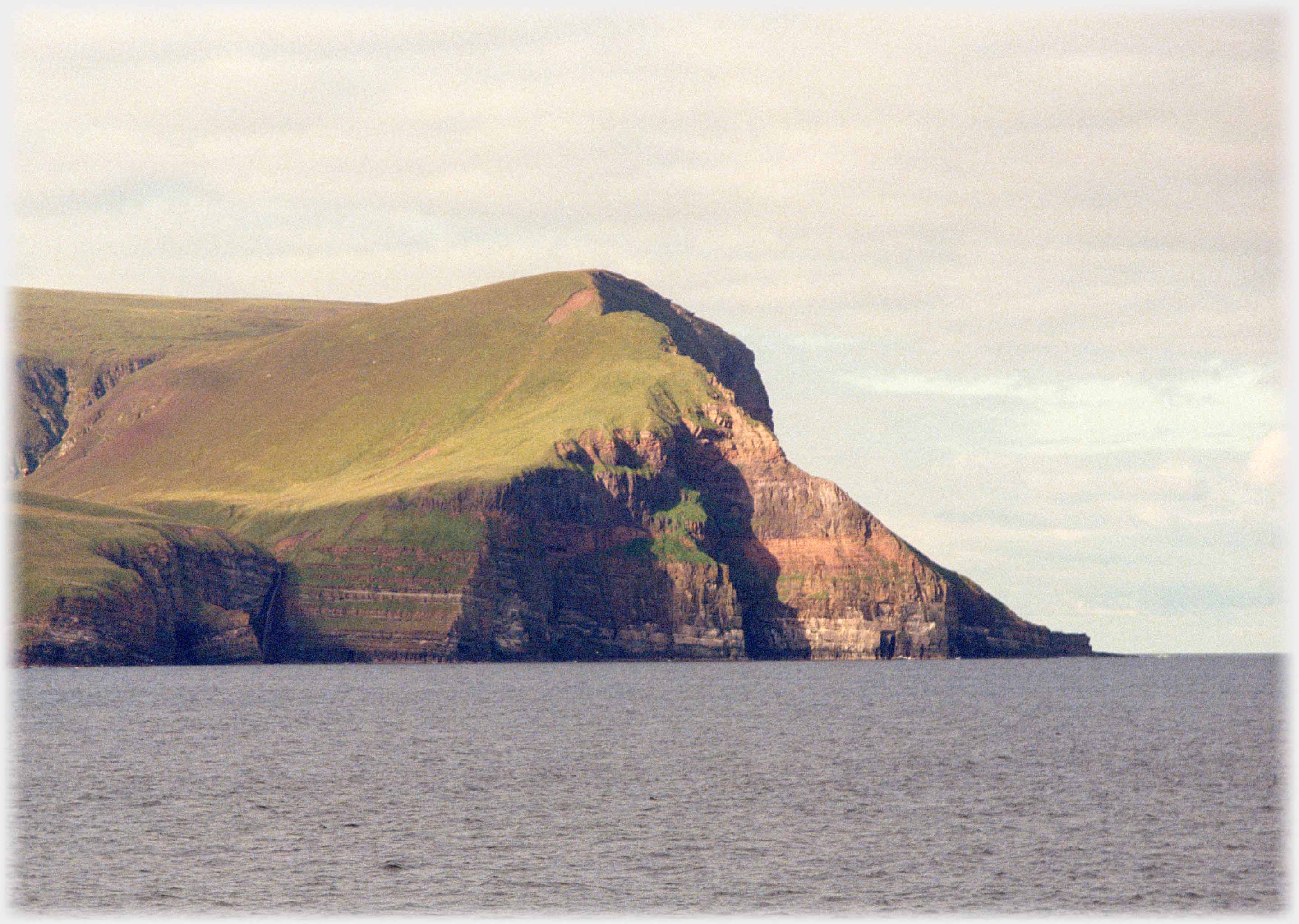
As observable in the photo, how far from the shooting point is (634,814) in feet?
295

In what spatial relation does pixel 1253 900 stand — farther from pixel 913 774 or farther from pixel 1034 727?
pixel 1034 727

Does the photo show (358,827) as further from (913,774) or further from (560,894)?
(913,774)

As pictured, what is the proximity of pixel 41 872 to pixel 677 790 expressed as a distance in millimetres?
39488

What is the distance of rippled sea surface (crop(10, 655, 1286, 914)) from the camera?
2712 inches

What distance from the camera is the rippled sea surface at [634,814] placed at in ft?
226

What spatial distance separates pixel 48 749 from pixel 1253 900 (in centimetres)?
8612

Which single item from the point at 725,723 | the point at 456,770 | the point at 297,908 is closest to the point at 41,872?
the point at 297,908

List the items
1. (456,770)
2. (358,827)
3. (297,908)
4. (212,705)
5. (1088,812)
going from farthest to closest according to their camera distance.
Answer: (212,705) → (456,770) → (1088,812) → (358,827) → (297,908)

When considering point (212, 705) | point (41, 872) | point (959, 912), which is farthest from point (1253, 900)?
point (212, 705)

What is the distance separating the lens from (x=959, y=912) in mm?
65000

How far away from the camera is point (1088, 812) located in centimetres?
9206

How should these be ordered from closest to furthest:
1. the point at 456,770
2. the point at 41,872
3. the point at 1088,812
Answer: the point at 41,872 → the point at 1088,812 → the point at 456,770

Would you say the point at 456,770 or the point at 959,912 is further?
the point at 456,770

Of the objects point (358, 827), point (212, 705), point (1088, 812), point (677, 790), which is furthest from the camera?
point (212, 705)
